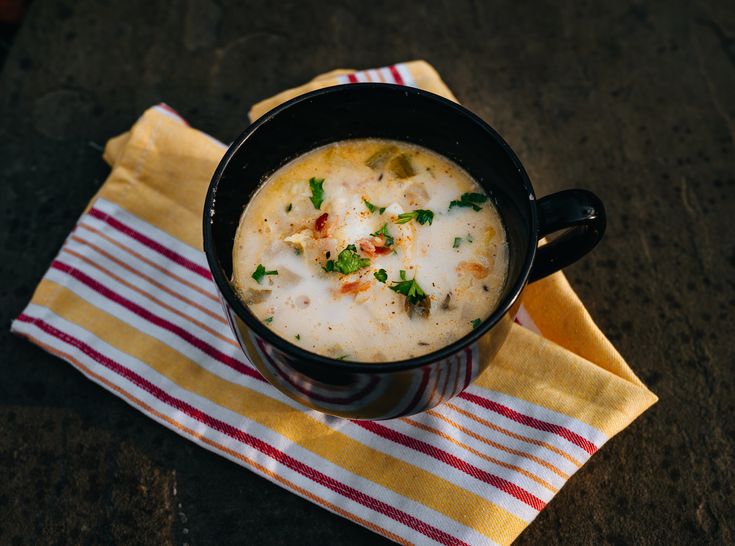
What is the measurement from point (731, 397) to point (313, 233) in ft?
3.26

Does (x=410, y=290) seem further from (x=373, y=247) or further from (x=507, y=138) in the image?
(x=507, y=138)

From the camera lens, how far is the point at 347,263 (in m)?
1.50

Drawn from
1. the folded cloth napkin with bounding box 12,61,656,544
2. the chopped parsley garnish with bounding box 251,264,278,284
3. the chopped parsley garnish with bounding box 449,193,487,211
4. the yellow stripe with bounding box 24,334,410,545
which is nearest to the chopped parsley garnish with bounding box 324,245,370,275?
the chopped parsley garnish with bounding box 251,264,278,284

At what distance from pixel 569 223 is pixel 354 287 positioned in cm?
40

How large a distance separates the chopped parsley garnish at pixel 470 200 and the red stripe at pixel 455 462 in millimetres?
474

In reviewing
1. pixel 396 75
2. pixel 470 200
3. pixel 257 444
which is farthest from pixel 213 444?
pixel 396 75

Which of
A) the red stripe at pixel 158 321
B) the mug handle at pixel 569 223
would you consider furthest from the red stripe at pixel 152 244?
the mug handle at pixel 569 223

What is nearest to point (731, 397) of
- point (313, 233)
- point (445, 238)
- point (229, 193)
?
point (445, 238)

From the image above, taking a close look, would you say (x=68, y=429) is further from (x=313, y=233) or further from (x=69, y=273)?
(x=313, y=233)

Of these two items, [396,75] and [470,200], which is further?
[396,75]

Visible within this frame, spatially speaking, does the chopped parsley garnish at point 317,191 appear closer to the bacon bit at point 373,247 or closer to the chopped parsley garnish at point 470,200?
the bacon bit at point 373,247

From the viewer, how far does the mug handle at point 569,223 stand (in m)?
1.35

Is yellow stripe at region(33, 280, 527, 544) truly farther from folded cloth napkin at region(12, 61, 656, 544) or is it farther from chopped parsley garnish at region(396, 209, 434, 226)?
chopped parsley garnish at region(396, 209, 434, 226)

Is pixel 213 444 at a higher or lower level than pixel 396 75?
lower
